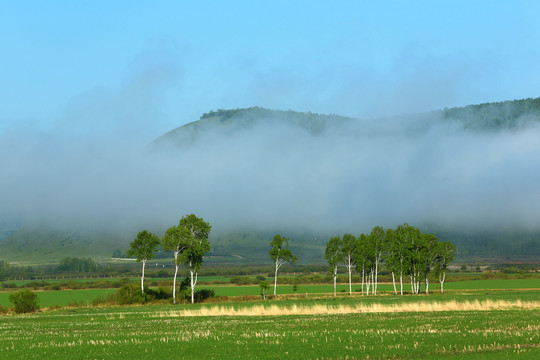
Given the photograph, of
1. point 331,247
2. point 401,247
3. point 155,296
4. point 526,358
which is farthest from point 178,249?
point 526,358

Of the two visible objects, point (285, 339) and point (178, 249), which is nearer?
point (285, 339)

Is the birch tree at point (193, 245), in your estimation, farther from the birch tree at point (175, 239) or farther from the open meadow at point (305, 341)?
the open meadow at point (305, 341)

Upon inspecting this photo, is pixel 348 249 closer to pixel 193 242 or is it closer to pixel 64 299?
pixel 193 242

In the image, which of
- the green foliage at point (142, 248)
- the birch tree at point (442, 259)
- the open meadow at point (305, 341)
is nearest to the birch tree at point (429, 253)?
the birch tree at point (442, 259)

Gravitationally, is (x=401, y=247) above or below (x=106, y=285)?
above

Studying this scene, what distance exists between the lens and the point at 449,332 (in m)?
36.6

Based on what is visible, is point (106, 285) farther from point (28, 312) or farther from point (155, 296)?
point (28, 312)

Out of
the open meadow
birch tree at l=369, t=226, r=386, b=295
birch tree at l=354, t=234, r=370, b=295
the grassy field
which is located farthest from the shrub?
birch tree at l=369, t=226, r=386, b=295

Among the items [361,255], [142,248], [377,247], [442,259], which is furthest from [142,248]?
[442,259]

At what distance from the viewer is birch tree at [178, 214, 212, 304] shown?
336ft

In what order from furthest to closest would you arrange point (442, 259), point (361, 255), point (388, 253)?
point (442, 259), point (388, 253), point (361, 255)

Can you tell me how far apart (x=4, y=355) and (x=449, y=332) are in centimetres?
2717

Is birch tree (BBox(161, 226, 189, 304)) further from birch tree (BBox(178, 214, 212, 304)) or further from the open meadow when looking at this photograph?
the open meadow

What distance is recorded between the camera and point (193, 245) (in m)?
103
